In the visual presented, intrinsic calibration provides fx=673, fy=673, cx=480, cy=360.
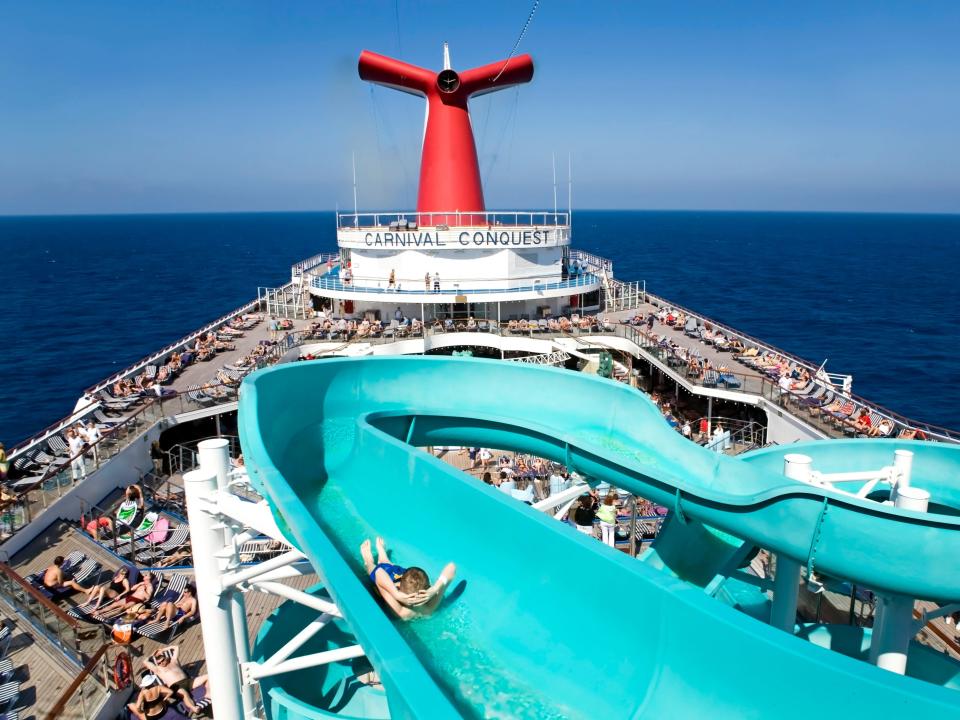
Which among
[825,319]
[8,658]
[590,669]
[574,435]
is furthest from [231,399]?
Result: [825,319]

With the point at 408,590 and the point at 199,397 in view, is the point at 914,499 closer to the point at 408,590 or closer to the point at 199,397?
the point at 408,590

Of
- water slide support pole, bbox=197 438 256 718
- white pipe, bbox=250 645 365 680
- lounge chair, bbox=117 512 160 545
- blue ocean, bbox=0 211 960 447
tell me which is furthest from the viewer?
blue ocean, bbox=0 211 960 447

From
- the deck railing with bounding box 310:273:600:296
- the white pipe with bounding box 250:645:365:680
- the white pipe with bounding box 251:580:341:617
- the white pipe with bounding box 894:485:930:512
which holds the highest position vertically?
the deck railing with bounding box 310:273:600:296

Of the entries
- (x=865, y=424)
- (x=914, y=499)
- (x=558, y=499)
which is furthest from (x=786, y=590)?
(x=865, y=424)

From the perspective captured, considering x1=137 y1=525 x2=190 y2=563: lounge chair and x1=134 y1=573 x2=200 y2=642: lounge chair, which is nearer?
x1=134 y1=573 x2=200 y2=642: lounge chair

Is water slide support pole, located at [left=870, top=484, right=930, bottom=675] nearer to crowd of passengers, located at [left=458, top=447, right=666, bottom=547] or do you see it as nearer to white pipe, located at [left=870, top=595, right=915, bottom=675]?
white pipe, located at [left=870, top=595, right=915, bottom=675]

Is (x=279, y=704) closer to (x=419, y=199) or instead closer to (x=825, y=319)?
(x=419, y=199)

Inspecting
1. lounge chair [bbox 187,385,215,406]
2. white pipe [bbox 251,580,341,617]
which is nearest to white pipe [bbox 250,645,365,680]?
white pipe [bbox 251,580,341,617]

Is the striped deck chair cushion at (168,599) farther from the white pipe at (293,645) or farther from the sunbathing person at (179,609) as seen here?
the white pipe at (293,645)
